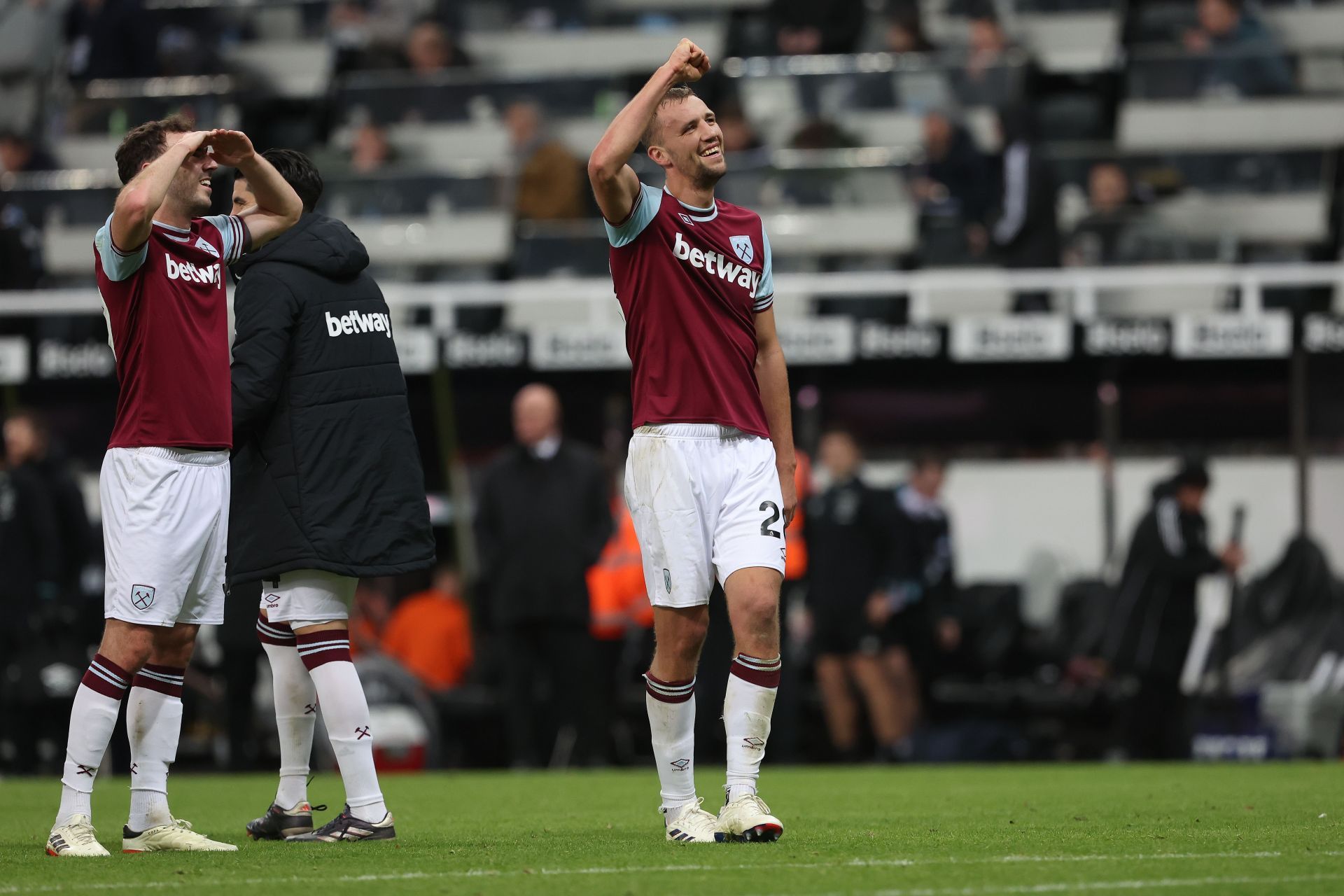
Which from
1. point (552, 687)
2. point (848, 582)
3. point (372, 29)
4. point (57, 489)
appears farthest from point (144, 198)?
point (372, 29)

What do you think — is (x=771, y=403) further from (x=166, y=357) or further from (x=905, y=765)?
(x=905, y=765)

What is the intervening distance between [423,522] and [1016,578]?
329 inches

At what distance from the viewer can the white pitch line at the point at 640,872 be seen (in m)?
4.75

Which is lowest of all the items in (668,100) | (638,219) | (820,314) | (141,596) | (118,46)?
(141,596)

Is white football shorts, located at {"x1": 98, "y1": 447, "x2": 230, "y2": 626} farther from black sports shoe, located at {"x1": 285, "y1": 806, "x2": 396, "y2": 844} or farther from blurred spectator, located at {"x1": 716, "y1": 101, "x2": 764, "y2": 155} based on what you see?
blurred spectator, located at {"x1": 716, "y1": 101, "x2": 764, "y2": 155}

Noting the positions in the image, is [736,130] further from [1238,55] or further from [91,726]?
[91,726]

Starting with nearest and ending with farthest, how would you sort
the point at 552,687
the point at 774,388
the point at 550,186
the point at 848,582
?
the point at 774,388, the point at 552,687, the point at 848,582, the point at 550,186

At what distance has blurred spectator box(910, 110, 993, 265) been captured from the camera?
1428 cm

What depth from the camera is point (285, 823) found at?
6.22 meters

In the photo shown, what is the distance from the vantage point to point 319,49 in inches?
776

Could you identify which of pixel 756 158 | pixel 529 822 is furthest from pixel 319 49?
pixel 529 822

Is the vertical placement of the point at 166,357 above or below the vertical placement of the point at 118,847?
above

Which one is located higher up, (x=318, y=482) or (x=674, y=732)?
(x=318, y=482)

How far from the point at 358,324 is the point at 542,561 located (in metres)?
5.22
